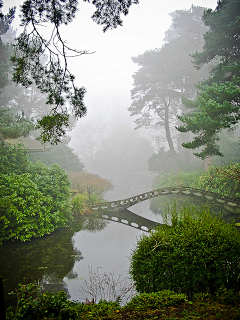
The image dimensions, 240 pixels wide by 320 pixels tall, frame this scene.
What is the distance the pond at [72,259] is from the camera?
5734mm

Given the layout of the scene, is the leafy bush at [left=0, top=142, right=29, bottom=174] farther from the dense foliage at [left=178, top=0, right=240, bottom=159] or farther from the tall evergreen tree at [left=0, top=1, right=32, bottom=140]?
the dense foliage at [left=178, top=0, right=240, bottom=159]

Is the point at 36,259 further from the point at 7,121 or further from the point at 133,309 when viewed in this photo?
the point at 7,121

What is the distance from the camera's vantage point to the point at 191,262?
12.2 ft

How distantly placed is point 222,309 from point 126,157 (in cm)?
3751

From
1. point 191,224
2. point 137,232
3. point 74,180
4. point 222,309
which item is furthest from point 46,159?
point 222,309

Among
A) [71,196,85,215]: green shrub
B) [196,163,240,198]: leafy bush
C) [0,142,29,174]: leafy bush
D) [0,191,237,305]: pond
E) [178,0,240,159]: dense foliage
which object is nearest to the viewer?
[0,191,237,305]: pond

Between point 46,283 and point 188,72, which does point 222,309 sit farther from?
point 188,72

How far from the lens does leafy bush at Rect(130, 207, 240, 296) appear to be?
3578 mm

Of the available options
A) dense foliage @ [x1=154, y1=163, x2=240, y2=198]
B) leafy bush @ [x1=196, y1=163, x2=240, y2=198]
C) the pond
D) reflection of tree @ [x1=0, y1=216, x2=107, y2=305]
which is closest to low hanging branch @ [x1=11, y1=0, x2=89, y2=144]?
the pond

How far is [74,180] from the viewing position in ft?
67.2

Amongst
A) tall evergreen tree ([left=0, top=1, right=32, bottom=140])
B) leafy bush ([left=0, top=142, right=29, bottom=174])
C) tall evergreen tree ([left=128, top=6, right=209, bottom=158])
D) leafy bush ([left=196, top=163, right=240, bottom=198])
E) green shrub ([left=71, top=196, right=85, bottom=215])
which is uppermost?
tall evergreen tree ([left=128, top=6, right=209, bottom=158])

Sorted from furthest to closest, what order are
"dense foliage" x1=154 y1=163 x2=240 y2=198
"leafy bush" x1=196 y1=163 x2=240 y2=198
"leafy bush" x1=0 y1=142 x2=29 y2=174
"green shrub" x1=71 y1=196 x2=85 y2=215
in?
"green shrub" x1=71 y1=196 x2=85 y2=215
"leafy bush" x1=196 y1=163 x2=240 y2=198
"dense foliage" x1=154 y1=163 x2=240 y2=198
"leafy bush" x1=0 y1=142 x2=29 y2=174

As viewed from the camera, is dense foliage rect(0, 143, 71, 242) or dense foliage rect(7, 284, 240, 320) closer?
dense foliage rect(7, 284, 240, 320)

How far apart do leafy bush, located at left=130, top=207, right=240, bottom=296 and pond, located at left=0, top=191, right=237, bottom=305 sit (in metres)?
1.70
